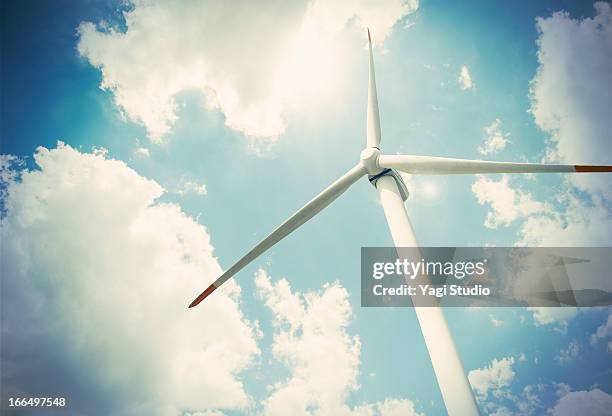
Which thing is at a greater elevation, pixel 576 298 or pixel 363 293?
pixel 363 293

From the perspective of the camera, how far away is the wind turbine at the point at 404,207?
1091cm

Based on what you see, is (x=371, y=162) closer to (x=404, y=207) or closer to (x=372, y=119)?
(x=404, y=207)

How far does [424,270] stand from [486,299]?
33.0 feet

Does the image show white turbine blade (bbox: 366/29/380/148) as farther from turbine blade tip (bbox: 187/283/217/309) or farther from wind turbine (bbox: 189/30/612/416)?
turbine blade tip (bbox: 187/283/217/309)

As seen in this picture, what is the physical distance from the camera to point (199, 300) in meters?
19.9

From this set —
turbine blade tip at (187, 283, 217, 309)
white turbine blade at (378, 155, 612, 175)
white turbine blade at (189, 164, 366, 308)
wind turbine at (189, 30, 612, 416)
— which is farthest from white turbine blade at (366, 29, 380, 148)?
turbine blade tip at (187, 283, 217, 309)

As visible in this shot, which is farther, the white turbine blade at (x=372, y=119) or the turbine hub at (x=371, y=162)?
the white turbine blade at (x=372, y=119)

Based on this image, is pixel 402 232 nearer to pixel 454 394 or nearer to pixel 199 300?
pixel 454 394

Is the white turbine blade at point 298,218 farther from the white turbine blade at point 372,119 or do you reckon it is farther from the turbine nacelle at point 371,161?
the white turbine blade at point 372,119

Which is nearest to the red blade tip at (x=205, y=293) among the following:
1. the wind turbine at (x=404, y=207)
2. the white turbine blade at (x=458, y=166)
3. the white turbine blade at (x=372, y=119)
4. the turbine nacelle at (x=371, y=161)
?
the wind turbine at (x=404, y=207)

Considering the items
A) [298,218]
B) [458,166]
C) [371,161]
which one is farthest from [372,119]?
[298,218]

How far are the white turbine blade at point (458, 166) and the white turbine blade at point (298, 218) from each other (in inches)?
89.1

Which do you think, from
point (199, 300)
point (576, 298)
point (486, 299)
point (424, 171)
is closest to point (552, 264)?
point (576, 298)

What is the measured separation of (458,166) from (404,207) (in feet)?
12.4
